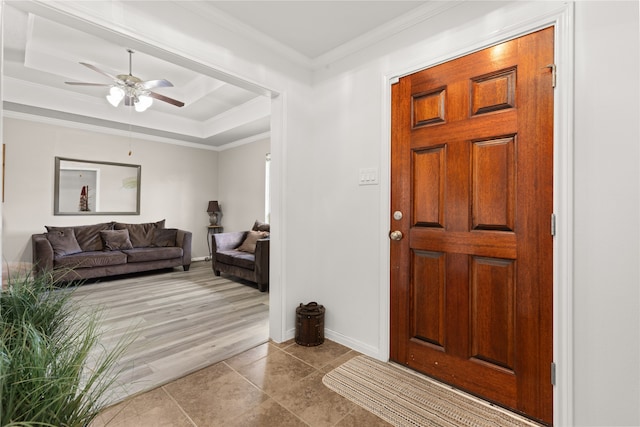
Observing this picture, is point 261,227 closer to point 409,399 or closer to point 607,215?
point 409,399

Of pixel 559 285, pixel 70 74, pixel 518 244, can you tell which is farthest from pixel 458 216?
pixel 70 74

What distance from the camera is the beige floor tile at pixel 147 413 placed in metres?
1.54

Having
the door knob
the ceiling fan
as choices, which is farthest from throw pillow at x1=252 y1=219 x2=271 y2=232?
the door knob

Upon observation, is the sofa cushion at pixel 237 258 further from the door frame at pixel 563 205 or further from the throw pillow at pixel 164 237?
the door frame at pixel 563 205

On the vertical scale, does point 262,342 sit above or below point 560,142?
below

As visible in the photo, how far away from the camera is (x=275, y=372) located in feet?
6.63

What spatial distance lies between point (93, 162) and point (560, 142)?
609 cm

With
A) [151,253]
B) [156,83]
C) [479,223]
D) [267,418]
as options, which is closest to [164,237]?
[151,253]

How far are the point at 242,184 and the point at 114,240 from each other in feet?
7.65

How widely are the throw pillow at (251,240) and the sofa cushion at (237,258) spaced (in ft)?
0.27

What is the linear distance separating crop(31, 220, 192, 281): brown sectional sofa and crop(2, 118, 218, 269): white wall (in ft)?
1.03

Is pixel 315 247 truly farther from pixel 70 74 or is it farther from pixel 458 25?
pixel 70 74

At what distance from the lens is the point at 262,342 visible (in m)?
2.48

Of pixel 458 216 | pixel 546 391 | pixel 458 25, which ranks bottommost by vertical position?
→ pixel 546 391
